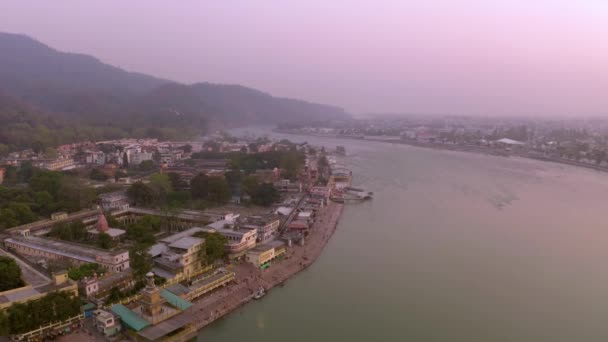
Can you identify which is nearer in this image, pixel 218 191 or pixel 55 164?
pixel 218 191

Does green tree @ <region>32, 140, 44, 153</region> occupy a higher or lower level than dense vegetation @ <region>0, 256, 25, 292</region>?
higher

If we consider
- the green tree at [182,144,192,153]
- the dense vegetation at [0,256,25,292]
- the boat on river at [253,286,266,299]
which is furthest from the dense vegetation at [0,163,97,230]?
the green tree at [182,144,192,153]

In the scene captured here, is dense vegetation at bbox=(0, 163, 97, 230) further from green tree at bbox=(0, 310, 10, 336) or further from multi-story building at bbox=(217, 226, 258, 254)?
green tree at bbox=(0, 310, 10, 336)

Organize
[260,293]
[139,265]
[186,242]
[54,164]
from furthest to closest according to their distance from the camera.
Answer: [54,164] → [186,242] → [260,293] → [139,265]

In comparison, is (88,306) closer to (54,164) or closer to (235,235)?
(235,235)

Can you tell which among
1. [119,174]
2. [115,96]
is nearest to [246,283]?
[119,174]

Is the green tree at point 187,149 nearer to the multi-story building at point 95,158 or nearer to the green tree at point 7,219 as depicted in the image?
the multi-story building at point 95,158

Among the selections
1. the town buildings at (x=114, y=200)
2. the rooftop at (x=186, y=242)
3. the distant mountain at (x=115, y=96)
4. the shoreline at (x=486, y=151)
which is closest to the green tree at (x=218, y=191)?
the town buildings at (x=114, y=200)
